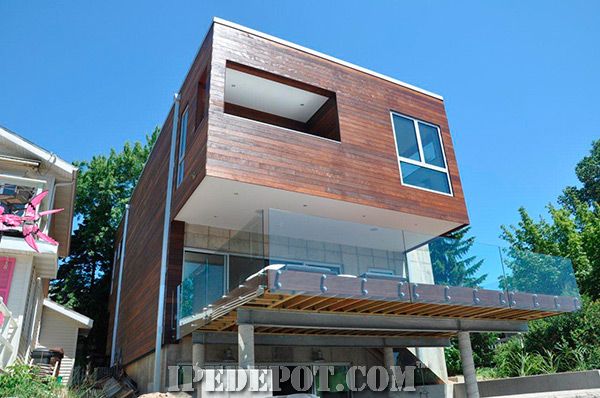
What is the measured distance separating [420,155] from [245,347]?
24.0ft

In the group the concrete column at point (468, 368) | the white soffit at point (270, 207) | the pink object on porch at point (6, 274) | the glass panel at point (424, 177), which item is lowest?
the concrete column at point (468, 368)

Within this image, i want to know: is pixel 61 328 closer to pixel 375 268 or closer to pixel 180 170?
pixel 180 170

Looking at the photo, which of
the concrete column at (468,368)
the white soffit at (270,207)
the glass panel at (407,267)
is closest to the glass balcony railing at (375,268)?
the glass panel at (407,267)

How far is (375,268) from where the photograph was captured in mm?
8539

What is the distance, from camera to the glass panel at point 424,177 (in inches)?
463

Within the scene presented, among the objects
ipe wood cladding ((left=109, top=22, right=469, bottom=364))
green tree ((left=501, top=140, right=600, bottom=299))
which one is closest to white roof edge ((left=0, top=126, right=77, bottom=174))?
ipe wood cladding ((left=109, top=22, right=469, bottom=364))

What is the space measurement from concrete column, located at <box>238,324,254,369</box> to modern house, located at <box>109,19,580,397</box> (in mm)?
24

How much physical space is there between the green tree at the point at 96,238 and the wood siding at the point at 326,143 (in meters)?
18.5

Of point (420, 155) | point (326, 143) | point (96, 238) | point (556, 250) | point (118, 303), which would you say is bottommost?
point (118, 303)

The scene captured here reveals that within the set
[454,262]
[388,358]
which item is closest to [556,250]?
[388,358]

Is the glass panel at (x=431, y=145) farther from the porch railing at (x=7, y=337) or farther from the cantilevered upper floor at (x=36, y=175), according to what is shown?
the porch railing at (x=7, y=337)

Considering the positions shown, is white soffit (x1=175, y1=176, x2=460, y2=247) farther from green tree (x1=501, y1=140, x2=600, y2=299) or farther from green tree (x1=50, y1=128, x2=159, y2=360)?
green tree (x1=50, y1=128, x2=159, y2=360)

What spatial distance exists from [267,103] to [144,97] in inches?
390

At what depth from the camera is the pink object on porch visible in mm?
11047
